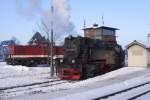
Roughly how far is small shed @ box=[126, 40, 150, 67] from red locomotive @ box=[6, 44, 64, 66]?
12.4 meters

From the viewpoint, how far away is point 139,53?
3391cm

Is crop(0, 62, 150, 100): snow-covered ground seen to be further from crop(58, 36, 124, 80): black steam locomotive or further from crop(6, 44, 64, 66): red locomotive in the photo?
crop(6, 44, 64, 66): red locomotive

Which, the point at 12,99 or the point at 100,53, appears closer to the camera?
the point at 12,99

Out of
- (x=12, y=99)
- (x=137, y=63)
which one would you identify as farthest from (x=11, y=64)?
(x=12, y=99)

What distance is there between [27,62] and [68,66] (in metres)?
18.1

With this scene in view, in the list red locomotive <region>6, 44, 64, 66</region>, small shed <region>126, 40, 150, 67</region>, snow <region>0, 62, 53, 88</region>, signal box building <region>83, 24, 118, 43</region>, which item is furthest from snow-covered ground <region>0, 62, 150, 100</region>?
signal box building <region>83, 24, 118, 43</region>

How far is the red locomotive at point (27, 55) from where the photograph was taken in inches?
1647

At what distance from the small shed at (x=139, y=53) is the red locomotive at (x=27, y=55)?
488 inches

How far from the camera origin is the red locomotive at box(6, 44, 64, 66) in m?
41.8

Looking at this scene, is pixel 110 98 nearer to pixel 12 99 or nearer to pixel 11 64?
pixel 12 99

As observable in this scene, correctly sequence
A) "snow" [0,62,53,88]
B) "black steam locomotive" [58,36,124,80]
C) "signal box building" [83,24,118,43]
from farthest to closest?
"signal box building" [83,24,118,43] < "black steam locomotive" [58,36,124,80] < "snow" [0,62,53,88]

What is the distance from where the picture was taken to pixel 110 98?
14.5 meters

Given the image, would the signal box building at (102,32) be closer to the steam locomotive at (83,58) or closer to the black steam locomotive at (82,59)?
the steam locomotive at (83,58)

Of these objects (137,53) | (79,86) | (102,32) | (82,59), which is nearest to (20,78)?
(82,59)
